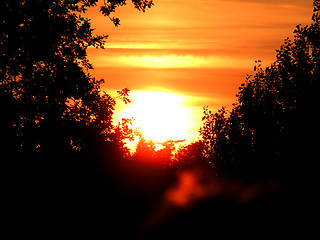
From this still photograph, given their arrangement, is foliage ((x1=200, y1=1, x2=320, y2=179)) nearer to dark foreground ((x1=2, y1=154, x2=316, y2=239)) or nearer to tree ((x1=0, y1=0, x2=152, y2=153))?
dark foreground ((x1=2, y1=154, x2=316, y2=239))

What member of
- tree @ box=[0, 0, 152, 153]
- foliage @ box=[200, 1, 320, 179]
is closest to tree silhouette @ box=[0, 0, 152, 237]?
tree @ box=[0, 0, 152, 153]

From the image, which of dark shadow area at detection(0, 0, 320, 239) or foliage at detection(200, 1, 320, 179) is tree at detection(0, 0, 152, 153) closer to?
dark shadow area at detection(0, 0, 320, 239)

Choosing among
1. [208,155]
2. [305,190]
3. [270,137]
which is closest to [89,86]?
[305,190]

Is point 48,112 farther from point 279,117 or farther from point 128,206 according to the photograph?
point 279,117

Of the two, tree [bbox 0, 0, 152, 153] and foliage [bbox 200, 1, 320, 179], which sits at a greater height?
foliage [bbox 200, 1, 320, 179]

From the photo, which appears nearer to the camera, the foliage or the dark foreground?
the dark foreground

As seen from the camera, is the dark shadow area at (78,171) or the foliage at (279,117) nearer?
the dark shadow area at (78,171)

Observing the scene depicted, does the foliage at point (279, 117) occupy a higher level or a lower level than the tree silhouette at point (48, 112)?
higher

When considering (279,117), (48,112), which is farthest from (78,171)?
(279,117)

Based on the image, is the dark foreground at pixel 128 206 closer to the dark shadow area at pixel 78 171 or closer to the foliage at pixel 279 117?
the dark shadow area at pixel 78 171

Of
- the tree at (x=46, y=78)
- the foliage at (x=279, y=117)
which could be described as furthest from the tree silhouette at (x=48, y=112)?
the foliage at (x=279, y=117)

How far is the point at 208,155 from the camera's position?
6494cm

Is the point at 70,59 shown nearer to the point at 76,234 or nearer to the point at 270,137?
the point at 76,234

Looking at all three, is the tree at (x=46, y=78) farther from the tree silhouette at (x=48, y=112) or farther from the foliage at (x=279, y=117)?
the foliage at (x=279, y=117)
